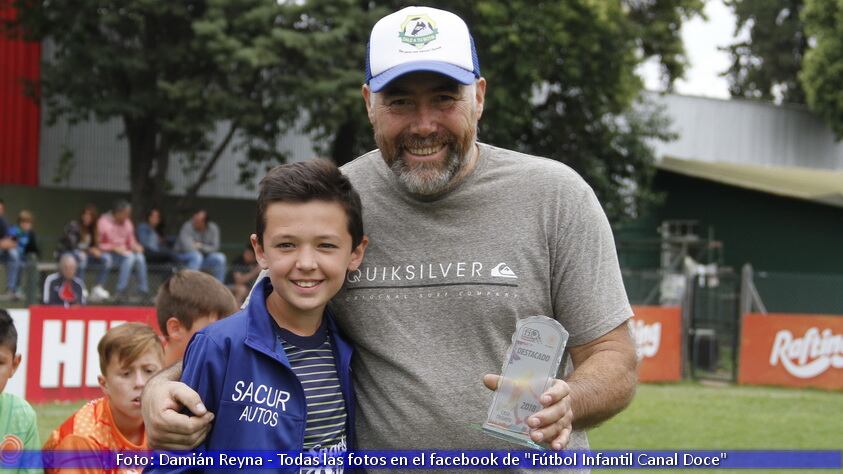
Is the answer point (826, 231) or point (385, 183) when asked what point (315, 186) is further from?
point (826, 231)

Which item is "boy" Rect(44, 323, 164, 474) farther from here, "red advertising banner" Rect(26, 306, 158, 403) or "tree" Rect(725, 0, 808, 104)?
"tree" Rect(725, 0, 808, 104)

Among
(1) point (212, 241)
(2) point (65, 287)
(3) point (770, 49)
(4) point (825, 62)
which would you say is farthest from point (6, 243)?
(3) point (770, 49)

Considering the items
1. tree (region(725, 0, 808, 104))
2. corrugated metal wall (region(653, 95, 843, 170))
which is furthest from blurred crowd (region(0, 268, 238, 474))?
tree (region(725, 0, 808, 104))

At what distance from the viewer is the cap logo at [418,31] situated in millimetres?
2953

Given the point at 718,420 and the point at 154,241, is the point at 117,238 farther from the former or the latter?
the point at 718,420

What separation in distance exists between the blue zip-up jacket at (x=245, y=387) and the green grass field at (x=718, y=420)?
749 centimetres

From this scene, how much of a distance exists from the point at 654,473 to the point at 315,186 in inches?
269

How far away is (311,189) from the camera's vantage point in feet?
9.51

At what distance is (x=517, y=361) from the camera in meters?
2.54

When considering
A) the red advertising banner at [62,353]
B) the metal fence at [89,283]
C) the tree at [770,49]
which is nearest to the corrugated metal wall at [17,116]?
the metal fence at [89,283]

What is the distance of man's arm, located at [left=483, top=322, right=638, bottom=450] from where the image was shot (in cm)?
243

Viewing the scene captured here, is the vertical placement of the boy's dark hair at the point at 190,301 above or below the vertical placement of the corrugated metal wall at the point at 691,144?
below

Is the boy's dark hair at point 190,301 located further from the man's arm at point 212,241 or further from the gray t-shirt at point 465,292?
the man's arm at point 212,241

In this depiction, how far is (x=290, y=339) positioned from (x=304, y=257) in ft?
0.75
